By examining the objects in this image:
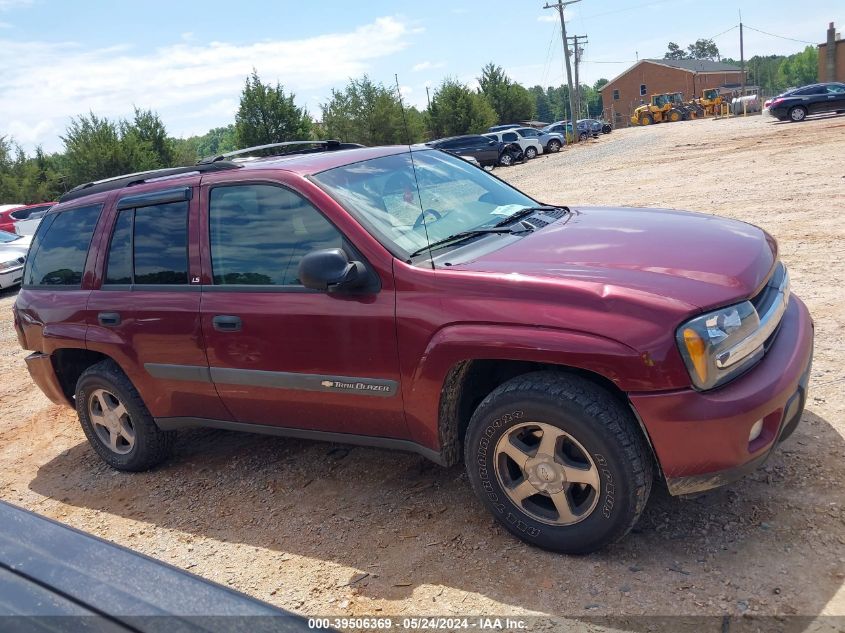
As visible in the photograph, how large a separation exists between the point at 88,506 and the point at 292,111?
4150cm

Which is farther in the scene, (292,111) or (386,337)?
(292,111)

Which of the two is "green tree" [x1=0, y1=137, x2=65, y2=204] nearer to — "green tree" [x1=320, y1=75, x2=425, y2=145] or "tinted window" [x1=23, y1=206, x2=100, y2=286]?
"green tree" [x1=320, y1=75, x2=425, y2=145]

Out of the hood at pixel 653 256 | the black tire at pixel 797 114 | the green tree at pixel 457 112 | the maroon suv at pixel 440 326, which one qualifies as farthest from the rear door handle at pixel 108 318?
the green tree at pixel 457 112

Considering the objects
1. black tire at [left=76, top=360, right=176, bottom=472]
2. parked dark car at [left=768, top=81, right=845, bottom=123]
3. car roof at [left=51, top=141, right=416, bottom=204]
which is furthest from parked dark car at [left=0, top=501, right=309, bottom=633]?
parked dark car at [left=768, top=81, right=845, bottom=123]

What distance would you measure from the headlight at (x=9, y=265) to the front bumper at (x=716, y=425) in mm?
14862

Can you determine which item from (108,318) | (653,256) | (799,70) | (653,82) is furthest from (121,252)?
(799,70)

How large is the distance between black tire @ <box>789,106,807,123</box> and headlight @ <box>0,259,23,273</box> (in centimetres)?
3077

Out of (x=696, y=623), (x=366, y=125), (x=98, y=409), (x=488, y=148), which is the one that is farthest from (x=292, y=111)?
(x=696, y=623)

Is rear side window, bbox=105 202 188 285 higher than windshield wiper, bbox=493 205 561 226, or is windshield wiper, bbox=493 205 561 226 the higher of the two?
rear side window, bbox=105 202 188 285

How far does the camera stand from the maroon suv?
279cm

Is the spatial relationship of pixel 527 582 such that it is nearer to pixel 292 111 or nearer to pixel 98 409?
pixel 98 409

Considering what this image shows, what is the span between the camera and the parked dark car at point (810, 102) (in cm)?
3014

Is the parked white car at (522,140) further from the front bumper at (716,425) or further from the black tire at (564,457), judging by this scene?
the front bumper at (716,425)

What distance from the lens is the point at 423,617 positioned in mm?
2857
